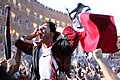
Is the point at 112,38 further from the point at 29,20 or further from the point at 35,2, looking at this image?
the point at 35,2

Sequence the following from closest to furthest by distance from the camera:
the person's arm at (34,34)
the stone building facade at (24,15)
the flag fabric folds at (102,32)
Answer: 1. the flag fabric folds at (102,32)
2. the person's arm at (34,34)
3. the stone building facade at (24,15)

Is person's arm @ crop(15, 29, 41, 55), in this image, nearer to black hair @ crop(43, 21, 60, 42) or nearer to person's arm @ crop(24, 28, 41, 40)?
person's arm @ crop(24, 28, 41, 40)

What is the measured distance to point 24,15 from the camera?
54.3 m

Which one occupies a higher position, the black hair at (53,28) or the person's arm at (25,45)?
the black hair at (53,28)

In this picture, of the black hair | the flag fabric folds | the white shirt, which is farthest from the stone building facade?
the flag fabric folds

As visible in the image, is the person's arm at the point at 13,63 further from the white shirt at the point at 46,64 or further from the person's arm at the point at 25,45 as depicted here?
the white shirt at the point at 46,64

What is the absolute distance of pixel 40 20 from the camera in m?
63.8

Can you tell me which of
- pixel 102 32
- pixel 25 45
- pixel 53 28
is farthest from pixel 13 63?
pixel 102 32

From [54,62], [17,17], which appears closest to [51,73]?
[54,62]

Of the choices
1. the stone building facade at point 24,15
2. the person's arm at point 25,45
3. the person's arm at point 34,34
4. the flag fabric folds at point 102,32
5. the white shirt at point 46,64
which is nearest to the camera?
the flag fabric folds at point 102,32

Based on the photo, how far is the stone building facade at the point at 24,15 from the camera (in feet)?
145

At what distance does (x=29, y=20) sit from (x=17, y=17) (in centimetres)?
707

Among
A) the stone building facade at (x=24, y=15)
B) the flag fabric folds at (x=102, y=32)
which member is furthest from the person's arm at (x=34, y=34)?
the stone building facade at (x=24, y=15)

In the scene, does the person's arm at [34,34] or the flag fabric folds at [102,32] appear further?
the person's arm at [34,34]
